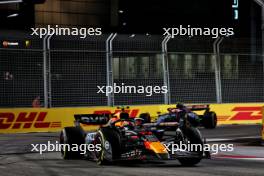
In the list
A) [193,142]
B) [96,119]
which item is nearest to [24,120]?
[96,119]

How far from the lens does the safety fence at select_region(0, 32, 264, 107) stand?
22.3 m

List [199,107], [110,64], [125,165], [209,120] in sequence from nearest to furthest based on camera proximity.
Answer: [125,165]
[199,107]
[110,64]
[209,120]

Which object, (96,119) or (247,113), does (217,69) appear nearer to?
(247,113)

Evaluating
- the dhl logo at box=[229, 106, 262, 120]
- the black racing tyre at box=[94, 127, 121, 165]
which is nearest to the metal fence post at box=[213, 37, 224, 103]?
the dhl logo at box=[229, 106, 262, 120]

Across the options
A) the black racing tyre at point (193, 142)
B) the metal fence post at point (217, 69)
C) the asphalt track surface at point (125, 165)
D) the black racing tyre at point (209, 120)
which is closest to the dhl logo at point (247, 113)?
the metal fence post at point (217, 69)

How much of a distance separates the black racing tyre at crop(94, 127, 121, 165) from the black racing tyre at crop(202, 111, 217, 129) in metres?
12.2

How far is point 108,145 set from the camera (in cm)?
1178

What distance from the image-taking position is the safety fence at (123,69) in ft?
73.3

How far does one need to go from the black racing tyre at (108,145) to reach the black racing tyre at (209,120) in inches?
480

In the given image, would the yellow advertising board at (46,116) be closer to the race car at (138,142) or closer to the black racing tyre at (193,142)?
the race car at (138,142)

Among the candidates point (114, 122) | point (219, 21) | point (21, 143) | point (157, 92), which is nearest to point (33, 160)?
point (114, 122)

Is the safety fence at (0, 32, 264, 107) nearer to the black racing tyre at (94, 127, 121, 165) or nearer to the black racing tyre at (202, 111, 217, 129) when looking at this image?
the black racing tyre at (202, 111, 217, 129)

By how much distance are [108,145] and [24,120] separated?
11.0 m

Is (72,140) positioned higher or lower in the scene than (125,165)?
higher
